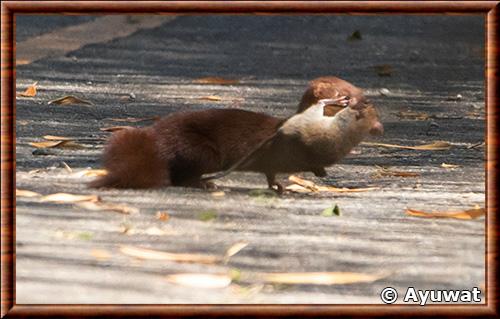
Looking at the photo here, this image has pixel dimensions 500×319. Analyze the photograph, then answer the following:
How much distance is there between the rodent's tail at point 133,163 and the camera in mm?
5395

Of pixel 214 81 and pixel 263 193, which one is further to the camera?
pixel 214 81

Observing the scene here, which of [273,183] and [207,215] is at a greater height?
[273,183]

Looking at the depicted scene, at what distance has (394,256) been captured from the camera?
4543mm

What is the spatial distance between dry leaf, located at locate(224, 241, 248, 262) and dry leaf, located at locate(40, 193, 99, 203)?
77 cm

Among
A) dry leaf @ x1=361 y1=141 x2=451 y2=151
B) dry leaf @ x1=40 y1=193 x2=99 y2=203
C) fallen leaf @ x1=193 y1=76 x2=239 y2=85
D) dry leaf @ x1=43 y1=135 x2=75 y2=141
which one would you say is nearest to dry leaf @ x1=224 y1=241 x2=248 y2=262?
dry leaf @ x1=40 y1=193 x2=99 y2=203

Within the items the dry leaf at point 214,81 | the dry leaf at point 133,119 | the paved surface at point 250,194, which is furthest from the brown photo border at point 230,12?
the dry leaf at point 214,81

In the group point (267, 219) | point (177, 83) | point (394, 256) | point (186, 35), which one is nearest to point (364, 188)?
point (267, 219)

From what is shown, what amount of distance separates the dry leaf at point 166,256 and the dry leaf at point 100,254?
0.07m

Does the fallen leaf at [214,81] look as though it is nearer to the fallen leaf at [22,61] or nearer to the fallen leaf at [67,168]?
the fallen leaf at [22,61]

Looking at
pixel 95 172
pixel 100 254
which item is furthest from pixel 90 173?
pixel 100 254

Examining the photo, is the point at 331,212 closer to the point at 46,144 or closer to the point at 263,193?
the point at 263,193

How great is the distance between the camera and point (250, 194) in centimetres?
552

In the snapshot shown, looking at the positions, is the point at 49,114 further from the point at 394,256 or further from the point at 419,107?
the point at 394,256

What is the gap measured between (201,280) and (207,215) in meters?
0.89
